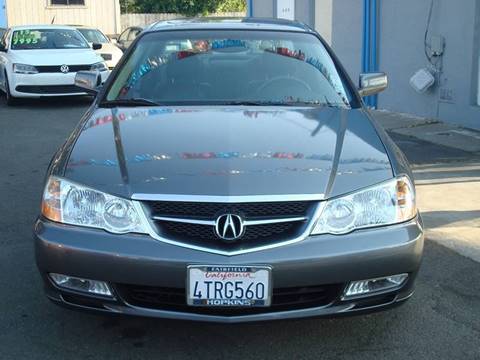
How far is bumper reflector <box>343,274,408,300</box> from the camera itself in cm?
306

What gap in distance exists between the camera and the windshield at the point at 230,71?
14.0 ft

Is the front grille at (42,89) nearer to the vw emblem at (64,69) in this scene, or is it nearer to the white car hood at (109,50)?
the vw emblem at (64,69)

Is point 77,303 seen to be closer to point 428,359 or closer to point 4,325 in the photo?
point 4,325

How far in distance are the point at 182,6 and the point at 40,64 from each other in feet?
70.3

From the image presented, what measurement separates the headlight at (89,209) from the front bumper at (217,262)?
1.6 inches

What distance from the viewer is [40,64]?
1191 centimetres

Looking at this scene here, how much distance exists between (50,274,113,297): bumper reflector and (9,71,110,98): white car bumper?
30.1ft

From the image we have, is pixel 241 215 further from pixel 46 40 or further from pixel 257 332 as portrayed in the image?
pixel 46 40

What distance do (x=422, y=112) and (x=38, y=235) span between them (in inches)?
307

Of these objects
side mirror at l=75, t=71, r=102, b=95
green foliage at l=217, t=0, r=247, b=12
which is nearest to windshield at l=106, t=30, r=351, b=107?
side mirror at l=75, t=71, r=102, b=95

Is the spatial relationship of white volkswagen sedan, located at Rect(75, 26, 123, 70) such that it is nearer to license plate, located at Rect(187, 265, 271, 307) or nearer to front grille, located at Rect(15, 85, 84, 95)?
front grille, located at Rect(15, 85, 84, 95)

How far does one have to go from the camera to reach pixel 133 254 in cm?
292

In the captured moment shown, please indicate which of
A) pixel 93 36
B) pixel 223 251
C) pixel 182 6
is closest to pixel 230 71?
pixel 223 251

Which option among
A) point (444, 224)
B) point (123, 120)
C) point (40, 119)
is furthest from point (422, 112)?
point (123, 120)
